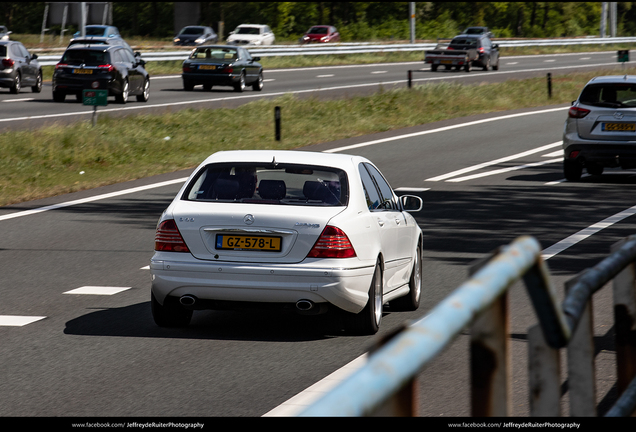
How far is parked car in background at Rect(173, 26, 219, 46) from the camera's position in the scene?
68250 millimetres

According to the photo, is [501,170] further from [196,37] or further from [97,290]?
Result: [196,37]

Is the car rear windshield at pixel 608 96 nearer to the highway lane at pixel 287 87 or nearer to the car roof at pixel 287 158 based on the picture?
the car roof at pixel 287 158

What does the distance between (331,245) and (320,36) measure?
71657 mm

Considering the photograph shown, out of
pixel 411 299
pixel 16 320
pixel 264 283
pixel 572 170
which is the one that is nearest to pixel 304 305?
pixel 264 283

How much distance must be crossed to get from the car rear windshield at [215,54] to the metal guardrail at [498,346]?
35.1 m

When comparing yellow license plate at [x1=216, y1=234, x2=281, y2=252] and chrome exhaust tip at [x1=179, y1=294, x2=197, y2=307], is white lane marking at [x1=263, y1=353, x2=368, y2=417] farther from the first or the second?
chrome exhaust tip at [x1=179, y1=294, x2=197, y2=307]

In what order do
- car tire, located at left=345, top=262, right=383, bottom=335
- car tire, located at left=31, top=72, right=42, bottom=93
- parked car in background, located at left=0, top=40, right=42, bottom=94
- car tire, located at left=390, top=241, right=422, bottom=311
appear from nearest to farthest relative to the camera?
1. car tire, located at left=345, top=262, right=383, bottom=335
2. car tire, located at left=390, top=241, right=422, bottom=311
3. parked car in background, located at left=0, top=40, right=42, bottom=94
4. car tire, located at left=31, top=72, right=42, bottom=93

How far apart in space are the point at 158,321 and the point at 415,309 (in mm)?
2312

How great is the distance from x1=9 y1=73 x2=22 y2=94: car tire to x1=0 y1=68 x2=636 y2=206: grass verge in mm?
8930

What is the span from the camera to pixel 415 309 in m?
9.20

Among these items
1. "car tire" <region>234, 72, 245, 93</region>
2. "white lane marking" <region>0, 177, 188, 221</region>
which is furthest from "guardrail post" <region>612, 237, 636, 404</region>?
"car tire" <region>234, 72, 245, 93</region>

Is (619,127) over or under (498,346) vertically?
under

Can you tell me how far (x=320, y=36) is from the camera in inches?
3076

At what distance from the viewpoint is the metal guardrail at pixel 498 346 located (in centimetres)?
204
